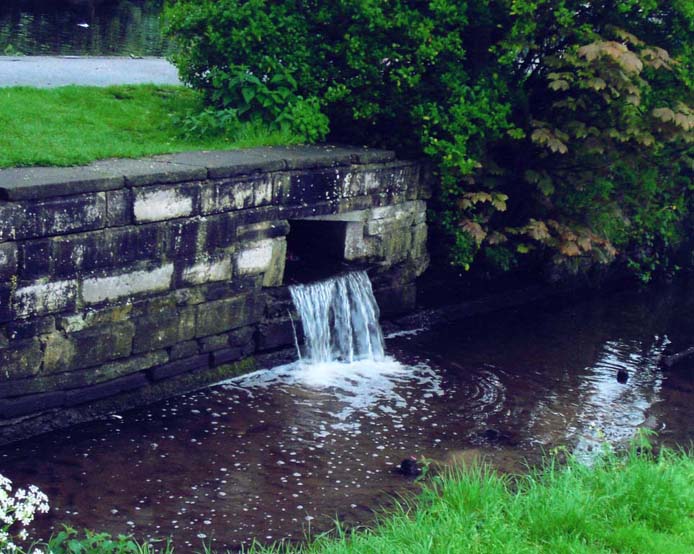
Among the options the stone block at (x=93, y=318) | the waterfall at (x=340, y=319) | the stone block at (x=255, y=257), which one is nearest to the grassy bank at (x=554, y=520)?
the stone block at (x=93, y=318)

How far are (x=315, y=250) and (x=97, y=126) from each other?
8.16 ft

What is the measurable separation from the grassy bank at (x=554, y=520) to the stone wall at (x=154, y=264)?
2277mm

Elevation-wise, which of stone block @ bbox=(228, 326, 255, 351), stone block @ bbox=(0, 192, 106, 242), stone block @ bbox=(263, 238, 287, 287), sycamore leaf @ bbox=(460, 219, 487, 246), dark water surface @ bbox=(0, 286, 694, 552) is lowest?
dark water surface @ bbox=(0, 286, 694, 552)

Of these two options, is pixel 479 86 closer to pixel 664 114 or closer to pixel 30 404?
pixel 664 114

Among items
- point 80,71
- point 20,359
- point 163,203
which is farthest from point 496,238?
point 80,71

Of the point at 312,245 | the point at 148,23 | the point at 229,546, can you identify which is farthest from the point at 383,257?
the point at 148,23

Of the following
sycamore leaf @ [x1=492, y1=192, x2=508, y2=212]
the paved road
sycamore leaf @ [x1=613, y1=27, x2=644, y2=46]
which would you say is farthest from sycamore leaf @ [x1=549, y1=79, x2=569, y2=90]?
the paved road

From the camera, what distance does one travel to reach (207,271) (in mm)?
8844

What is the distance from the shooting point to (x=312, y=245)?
1077cm

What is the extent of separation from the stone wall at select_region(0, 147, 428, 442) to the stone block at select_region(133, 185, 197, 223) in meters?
0.01

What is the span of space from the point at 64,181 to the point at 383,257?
4066 mm

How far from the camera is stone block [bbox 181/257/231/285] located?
8680 mm

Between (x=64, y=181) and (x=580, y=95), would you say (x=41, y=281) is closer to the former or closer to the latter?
(x=64, y=181)

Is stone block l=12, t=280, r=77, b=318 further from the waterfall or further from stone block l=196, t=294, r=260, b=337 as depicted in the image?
the waterfall
